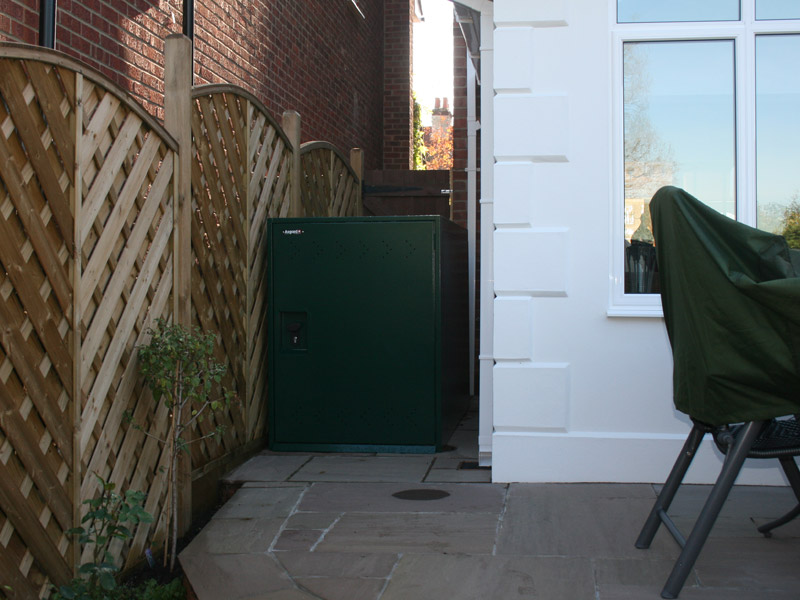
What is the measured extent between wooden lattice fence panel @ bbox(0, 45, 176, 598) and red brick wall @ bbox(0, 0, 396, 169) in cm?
92

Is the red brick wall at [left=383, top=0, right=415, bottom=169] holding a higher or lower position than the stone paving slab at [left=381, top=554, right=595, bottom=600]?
higher

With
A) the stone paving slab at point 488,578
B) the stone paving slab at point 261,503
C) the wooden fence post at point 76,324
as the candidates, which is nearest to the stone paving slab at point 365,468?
the stone paving slab at point 261,503

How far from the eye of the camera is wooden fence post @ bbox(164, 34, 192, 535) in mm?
3961

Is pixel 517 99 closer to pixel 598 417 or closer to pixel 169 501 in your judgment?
pixel 598 417

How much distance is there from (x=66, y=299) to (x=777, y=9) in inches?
147

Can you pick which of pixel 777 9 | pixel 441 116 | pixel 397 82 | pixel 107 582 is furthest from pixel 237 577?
pixel 441 116

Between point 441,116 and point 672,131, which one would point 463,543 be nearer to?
point 672,131

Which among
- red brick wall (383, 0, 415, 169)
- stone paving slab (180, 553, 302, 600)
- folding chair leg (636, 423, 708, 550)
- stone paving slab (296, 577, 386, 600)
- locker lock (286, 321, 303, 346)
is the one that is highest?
red brick wall (383, 0, 415, 169)

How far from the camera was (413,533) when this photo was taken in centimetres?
376

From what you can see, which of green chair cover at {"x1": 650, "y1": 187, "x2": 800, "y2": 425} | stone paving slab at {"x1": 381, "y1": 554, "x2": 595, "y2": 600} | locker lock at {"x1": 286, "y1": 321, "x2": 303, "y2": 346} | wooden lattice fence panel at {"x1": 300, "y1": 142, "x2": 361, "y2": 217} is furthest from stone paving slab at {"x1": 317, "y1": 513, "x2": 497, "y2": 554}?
wooden lattice fence panel at {"x1": 300, "y1": 142, "x2": 361, "y2": 217}

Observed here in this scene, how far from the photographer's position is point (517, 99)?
4.45 metres

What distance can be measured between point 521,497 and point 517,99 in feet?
6.65

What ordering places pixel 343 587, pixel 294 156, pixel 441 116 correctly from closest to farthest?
pixel 343 587
pixel 294 156
pixel 441 116

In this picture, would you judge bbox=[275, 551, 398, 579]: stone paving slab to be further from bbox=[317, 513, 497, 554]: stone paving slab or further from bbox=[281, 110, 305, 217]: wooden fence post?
bbox=[281, 110, 305, 217]: wooden fence post
